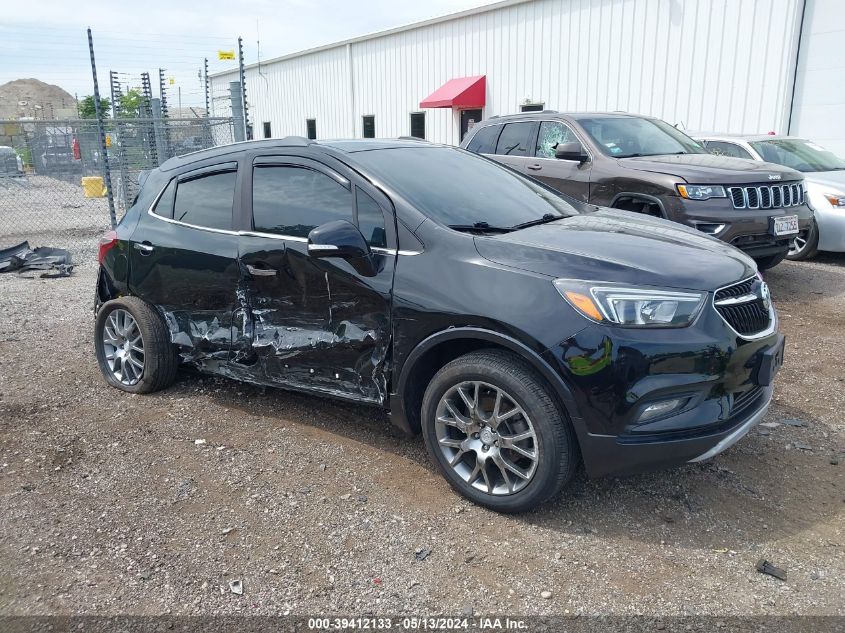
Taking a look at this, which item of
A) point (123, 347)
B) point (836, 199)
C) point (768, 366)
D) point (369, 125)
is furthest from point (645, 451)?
point (369, 125)

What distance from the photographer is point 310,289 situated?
3816 millimetres

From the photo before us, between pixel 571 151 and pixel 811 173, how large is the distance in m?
4.13

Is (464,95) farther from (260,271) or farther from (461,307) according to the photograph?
(461,307)

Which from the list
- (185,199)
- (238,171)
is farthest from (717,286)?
(185,199)

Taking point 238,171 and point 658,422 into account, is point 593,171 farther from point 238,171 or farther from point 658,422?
point 658,422

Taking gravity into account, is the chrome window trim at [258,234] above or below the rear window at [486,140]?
below

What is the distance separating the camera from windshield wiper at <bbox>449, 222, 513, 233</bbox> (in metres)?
3.53

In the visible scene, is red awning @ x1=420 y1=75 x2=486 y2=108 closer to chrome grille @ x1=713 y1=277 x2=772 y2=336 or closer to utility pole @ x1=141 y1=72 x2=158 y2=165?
utility pole @ x1=141 y1=72 x2=158 y2=165

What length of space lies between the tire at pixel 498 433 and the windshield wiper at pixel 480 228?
2.18ft

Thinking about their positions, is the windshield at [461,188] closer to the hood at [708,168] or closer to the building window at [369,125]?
the hood at [708,168]

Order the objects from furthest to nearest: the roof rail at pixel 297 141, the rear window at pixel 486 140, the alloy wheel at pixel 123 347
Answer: the rear window at pixel 486 140
the alloy wheel at pixel 123 347
the roof rail at pixel 297 141

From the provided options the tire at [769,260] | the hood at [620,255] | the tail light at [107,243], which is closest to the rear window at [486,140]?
the tire at [769,260]

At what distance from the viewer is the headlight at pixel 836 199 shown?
8.62 meters

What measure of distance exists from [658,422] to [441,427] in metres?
1.01
